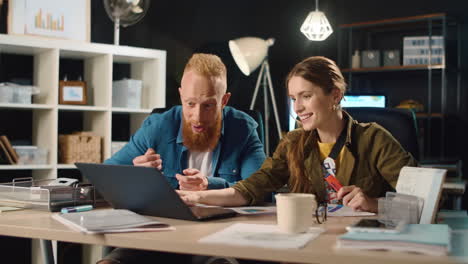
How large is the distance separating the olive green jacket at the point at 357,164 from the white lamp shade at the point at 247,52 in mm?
2816

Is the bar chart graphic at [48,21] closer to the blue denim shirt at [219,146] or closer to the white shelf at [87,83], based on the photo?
the white shelf at [87,83]

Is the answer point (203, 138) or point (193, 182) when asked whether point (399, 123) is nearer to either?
point (203, 138)

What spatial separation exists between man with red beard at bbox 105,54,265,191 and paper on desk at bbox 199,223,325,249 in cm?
72

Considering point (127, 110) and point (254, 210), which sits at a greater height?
point (127, 110)

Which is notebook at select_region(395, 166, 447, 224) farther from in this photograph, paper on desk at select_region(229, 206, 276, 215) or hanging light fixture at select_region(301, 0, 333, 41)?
hanging light fixture at select_region(301, 0, 333, 41)

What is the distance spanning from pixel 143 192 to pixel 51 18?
283cm

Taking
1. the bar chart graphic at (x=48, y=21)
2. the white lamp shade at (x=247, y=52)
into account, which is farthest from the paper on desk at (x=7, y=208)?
the white lamp shade at (x=247, y=52)

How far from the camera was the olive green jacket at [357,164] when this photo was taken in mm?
1815

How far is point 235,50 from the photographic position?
4668mm

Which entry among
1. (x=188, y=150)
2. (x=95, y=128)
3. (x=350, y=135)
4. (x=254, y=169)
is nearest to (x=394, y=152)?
(x=350, y=135)

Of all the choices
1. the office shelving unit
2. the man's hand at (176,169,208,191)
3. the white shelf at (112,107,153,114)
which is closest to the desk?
the man's hand at (176,169,208,191)

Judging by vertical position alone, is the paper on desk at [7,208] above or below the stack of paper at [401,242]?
below

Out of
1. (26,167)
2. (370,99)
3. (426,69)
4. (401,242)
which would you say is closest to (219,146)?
(401,242)

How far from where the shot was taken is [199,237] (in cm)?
116
